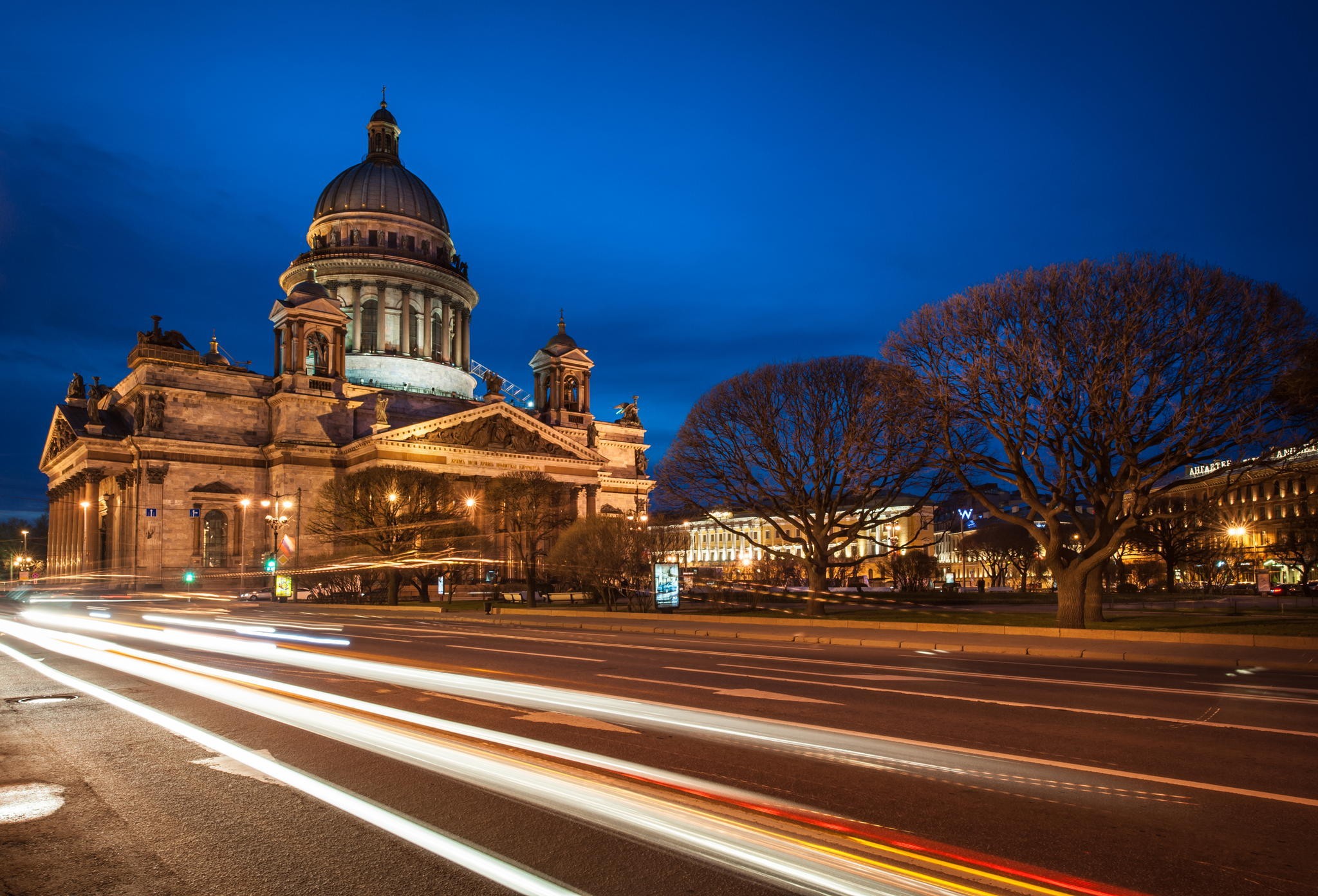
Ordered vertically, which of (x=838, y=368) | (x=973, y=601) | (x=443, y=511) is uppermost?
(x=838, y=368)

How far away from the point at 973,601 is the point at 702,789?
1772 inches

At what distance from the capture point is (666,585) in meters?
38.3

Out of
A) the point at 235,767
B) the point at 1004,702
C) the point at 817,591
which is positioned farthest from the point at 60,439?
the point at 1004,702

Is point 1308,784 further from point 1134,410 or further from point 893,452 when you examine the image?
point 893,452

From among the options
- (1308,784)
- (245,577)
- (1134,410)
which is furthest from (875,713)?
(245,577)

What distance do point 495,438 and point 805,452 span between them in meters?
41.3

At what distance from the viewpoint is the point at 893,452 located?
37.2 metres

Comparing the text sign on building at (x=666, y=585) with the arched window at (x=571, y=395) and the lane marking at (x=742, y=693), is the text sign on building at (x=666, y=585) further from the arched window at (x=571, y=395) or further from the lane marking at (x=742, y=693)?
the arched window at (x=571, y=395)

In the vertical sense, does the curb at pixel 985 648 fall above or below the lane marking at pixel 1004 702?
below

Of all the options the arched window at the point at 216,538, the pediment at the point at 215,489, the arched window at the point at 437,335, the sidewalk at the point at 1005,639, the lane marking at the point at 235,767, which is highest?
the arched window at the point at 437,335

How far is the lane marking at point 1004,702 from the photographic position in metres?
10.5

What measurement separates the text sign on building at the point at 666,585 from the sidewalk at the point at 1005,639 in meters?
3.60

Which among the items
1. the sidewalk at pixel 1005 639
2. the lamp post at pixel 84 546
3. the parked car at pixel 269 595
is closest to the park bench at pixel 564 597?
the parked car at pixel 269 595

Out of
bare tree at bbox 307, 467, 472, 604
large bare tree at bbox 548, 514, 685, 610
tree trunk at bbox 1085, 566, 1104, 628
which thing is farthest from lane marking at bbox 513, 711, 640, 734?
bare tree at bbox 307, 467, 472, 604
